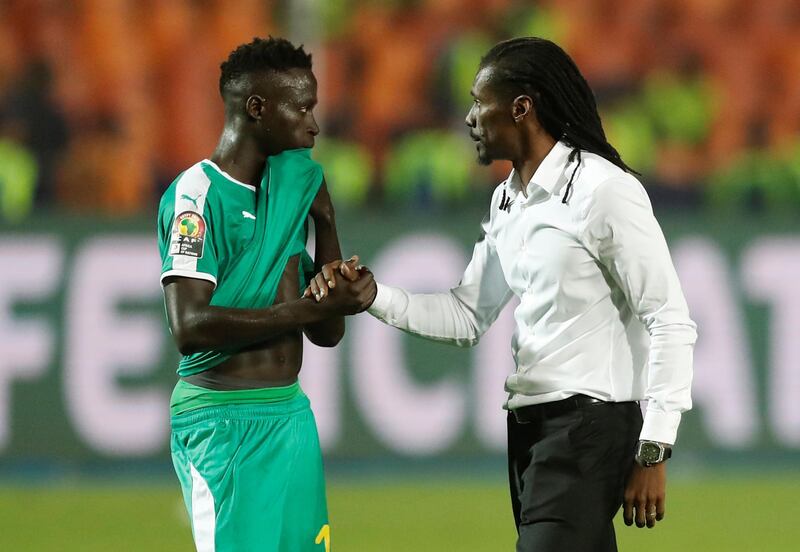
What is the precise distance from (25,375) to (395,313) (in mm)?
4339

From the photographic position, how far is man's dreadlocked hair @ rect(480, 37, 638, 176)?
131 inches

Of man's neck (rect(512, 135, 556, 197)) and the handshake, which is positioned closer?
the handshake

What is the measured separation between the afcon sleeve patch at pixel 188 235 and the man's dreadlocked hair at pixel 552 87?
33.1 inches

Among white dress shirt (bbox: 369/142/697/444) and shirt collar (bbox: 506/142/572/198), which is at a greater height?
shirt collar (bbox: 506/142/572/198)

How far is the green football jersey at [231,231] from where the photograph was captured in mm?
3178

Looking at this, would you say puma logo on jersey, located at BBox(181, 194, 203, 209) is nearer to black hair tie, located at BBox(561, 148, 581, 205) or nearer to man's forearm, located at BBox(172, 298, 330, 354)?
man's forearm, located at BBox(172, 298, 330, 354)

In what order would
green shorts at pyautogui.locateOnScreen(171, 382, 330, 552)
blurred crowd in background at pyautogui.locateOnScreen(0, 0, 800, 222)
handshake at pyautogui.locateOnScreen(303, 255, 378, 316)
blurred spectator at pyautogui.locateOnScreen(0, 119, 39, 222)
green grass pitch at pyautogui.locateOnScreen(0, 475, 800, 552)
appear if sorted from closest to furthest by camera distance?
1. green shorts at pyautogui.locateOnScreen(171, 382, 330, 552)
2. handshake at pyautogui.locateOnScreen(303, 255, 378, 316)
3. green grass pitch at pyautogui.locateOnScreen(0, 475, 800, 552)
4. blurred spectator at pyautogui.locateOnScreen(0, 119, 39, 222)
5. blurred crowd in background at pyautogui.locateOnScreen(0, 0, 800, 222)

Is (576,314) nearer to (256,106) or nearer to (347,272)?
(347,272)

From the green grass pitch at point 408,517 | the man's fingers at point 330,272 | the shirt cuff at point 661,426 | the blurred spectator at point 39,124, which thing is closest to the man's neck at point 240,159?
the man's fingers at point 330,272

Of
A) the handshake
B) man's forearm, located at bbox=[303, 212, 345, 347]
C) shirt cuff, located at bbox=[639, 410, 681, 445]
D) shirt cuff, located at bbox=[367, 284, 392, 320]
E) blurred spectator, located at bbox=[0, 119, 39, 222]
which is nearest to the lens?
shirt cuff, located at bbox=[639, 410, 681, 445]

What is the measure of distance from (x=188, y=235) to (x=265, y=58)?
0.51m

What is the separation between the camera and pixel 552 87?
3.34m


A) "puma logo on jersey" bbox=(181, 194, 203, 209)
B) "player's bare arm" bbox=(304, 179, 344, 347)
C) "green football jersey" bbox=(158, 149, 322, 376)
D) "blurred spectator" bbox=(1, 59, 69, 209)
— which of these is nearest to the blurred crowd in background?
"blurred spectator" bbox=(1, 59, 69, 209)

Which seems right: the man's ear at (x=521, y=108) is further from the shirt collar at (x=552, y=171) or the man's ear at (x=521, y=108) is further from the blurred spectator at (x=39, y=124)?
the blurred spectator at (x=39, y=124)
